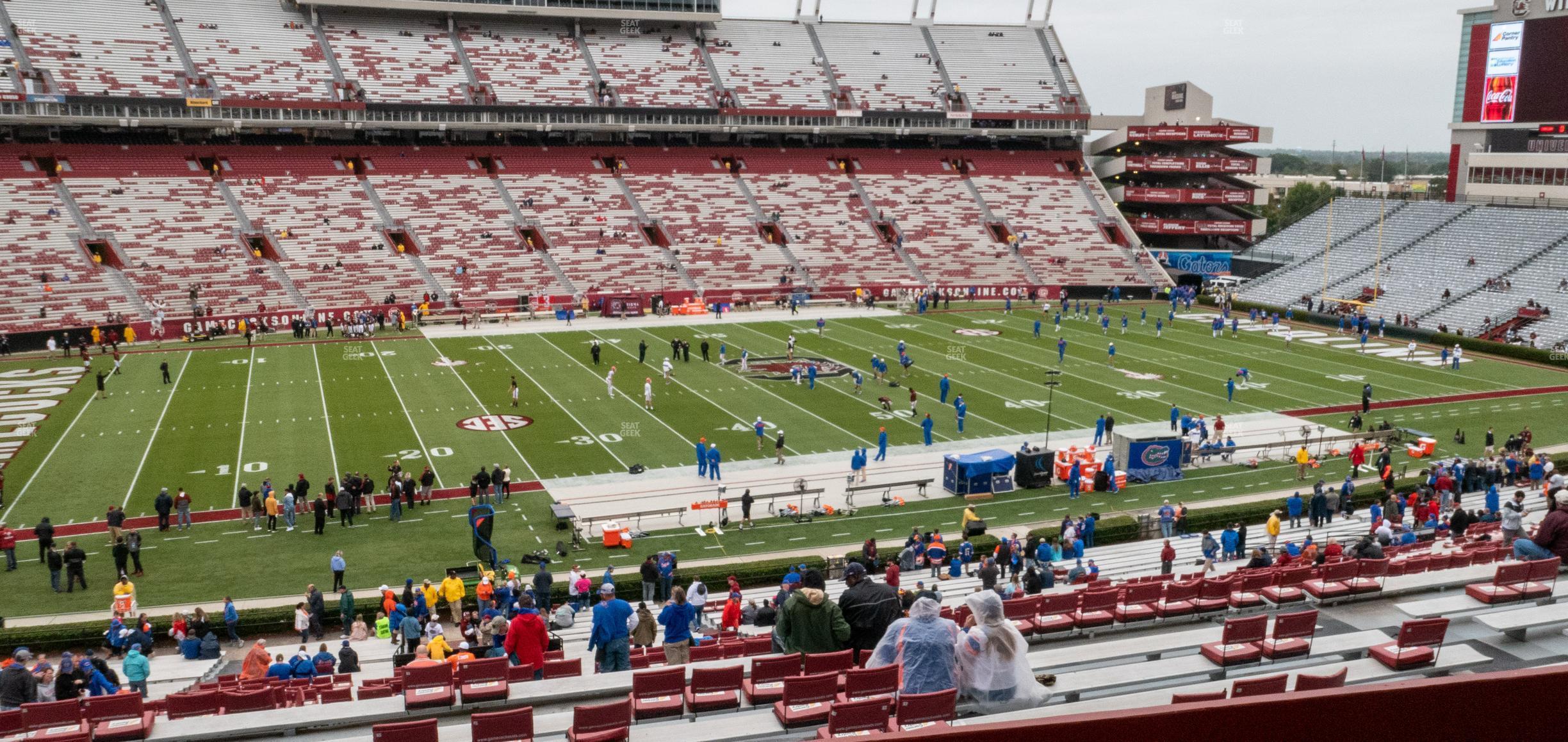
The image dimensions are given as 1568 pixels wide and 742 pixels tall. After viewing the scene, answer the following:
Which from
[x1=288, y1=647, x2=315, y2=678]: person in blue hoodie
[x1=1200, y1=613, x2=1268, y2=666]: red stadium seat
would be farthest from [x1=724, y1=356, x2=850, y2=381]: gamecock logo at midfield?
[x1=1200, y1=613, x2=1268, y2=666]: red stadium seat

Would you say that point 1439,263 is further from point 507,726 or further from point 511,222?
point 507,726

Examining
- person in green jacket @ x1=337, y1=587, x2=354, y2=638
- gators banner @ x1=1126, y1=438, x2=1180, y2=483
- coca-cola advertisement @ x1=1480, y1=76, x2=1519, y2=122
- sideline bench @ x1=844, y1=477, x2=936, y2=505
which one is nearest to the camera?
person in green jacket @ x1=337, y1=587, x2=354, y2=638

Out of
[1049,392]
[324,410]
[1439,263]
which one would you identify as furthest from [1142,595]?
[1439,263]

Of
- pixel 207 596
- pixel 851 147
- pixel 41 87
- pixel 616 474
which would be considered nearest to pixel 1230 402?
pixel 616 474

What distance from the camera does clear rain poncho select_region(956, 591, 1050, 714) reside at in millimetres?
6770

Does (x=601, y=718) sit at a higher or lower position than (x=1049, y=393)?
higher

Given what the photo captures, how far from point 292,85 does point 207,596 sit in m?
45.2

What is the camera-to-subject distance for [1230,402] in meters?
35.2

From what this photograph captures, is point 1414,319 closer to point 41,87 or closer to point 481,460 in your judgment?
point 481,460

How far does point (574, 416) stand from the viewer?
32656 mm

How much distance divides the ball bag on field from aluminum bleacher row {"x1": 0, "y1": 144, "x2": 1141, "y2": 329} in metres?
31.3

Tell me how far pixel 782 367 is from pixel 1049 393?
999cm

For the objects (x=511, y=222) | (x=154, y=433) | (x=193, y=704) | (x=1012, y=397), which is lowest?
(x=154, y=433)

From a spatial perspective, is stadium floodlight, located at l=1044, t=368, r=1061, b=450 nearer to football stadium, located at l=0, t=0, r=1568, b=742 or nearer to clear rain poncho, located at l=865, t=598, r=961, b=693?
football stadium, located at l=0, t=0, r=1568, b=742
